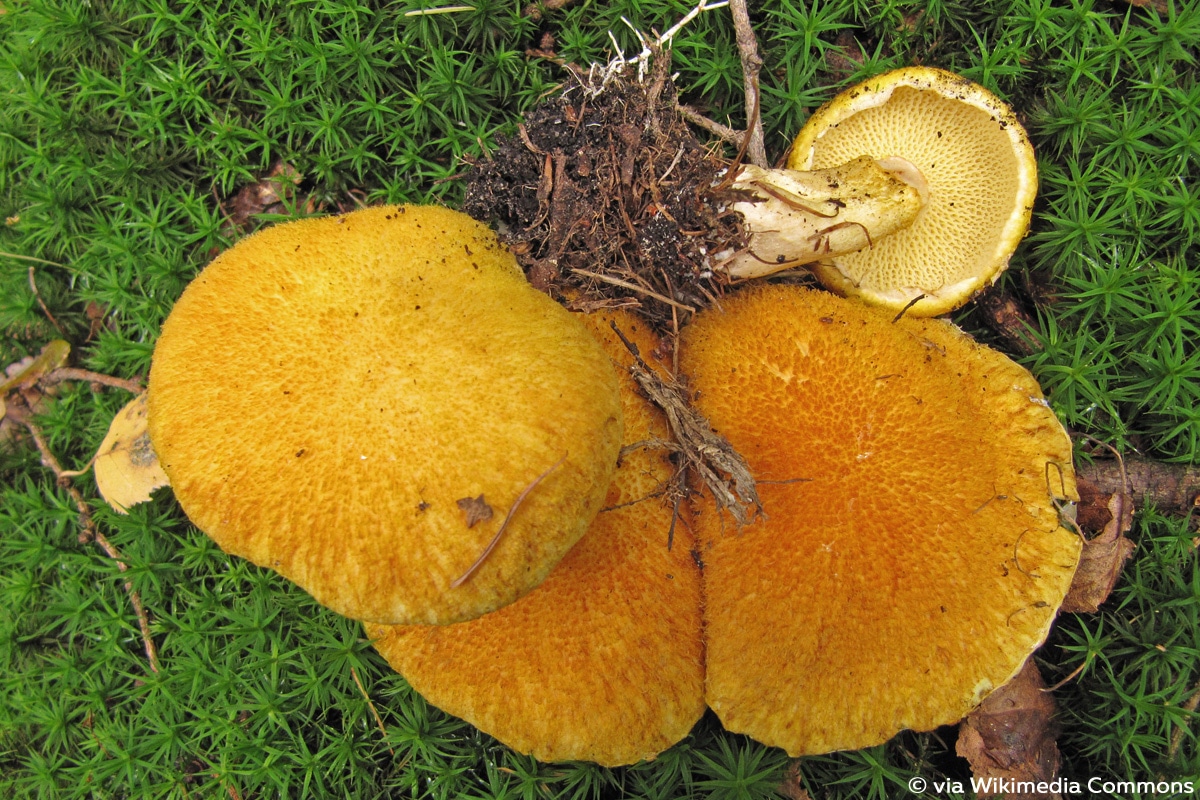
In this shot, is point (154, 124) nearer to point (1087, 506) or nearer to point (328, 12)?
point (328, 12)

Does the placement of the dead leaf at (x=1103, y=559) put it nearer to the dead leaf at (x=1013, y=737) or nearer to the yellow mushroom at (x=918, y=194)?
the dead leaf at (x=1013, y=737)

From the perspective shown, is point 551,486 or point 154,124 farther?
point 154,124

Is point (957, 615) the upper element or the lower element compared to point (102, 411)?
upper

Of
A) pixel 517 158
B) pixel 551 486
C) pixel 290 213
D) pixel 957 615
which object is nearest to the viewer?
pixel 551 486

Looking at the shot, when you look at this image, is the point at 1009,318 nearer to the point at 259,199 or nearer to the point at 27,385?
the point at 259,199

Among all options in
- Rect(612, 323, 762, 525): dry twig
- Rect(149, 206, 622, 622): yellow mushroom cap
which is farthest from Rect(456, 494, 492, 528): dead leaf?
Rect(612, 323, 762, 525): dry twig

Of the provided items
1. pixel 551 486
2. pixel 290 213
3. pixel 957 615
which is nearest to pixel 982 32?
pixel 957 615
